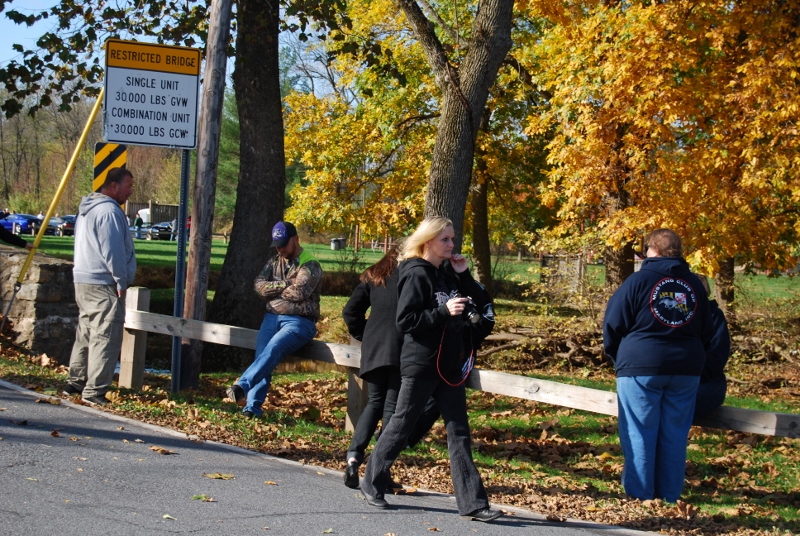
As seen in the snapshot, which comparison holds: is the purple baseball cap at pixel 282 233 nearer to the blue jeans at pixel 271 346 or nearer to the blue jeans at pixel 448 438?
the blue jeans at pixel 271 346

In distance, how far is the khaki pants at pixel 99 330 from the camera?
7531 mm

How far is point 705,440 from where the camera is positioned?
904cm

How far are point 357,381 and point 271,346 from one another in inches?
35.1

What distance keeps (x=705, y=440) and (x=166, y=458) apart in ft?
18.1

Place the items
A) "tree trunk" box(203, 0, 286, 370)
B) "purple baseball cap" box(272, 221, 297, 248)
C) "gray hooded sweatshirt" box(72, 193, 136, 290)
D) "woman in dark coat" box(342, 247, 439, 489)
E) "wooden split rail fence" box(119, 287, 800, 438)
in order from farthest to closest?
"tree trunk" box(203, 0, 286, 370) → "purple baseball cap" box(272, 221, 297, 248) → "gray hooded sweatshirt" box(72, 193, 136, 290) → "wooden split rail fence" box(119, 287, 800, 438) → "woman in dark coat" box(342, 247, 439, 489)

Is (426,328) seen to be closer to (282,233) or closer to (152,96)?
(282,233)

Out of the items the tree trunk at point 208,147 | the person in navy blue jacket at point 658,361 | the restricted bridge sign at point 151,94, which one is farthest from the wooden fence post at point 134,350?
the person in navy blue jacket at point 658,361

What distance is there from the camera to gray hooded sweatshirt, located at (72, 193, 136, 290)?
7445 millimetres

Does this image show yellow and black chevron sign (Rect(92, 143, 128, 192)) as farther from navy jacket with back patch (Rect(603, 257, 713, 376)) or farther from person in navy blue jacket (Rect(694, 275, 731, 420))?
person in navy blue jacket (Rect(694, 275, 731, 420))

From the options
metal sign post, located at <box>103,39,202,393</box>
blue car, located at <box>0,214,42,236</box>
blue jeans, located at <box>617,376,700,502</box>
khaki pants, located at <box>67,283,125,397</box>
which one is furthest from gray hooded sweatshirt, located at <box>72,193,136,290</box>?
blue car, located at <box>0,214,42,236</box>

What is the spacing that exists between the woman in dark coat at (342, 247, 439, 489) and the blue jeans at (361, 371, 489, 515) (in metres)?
0.35

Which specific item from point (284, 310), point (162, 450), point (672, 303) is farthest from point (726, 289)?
point (162, 450)

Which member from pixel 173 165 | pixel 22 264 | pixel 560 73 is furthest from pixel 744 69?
pixel 173 165

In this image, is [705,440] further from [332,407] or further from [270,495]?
[270,495]
